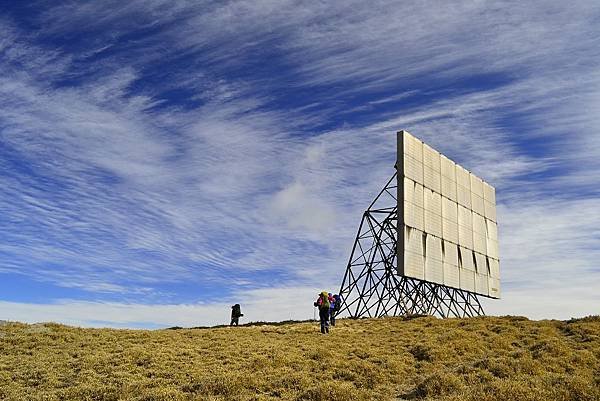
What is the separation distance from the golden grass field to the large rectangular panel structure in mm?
7587

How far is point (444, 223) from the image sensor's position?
37500mm

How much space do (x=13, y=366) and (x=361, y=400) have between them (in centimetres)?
1287

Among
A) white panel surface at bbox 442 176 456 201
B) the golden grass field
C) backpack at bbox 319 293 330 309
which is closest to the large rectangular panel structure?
white panel surface at bbox 442 176 456 201

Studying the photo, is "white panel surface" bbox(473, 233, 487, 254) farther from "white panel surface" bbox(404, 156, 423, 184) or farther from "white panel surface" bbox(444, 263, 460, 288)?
"white panel surface" bbox(404, 156, 423, 184)

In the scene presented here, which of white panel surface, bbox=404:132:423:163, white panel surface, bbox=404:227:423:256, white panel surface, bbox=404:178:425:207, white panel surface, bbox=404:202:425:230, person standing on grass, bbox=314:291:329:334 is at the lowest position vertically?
person standing on grass, bbox=314:291:329:334

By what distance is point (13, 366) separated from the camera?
62.5ft

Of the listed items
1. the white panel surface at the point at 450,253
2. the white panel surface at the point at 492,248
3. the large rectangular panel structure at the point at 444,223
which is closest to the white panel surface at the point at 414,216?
the large rectangular panel structure at the point at 444,223

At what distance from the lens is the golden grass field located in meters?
14.7

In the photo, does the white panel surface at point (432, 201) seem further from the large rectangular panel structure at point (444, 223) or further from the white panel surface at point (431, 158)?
the white panel surface at point (431, 158)

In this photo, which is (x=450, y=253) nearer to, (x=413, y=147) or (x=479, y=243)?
(x=479, y=243)

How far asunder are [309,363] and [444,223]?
72.4 ft

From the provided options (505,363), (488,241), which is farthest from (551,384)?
(488,241)

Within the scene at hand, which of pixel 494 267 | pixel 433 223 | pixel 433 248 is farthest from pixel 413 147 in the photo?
pixel 494 267

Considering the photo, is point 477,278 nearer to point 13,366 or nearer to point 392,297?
point 392,297
